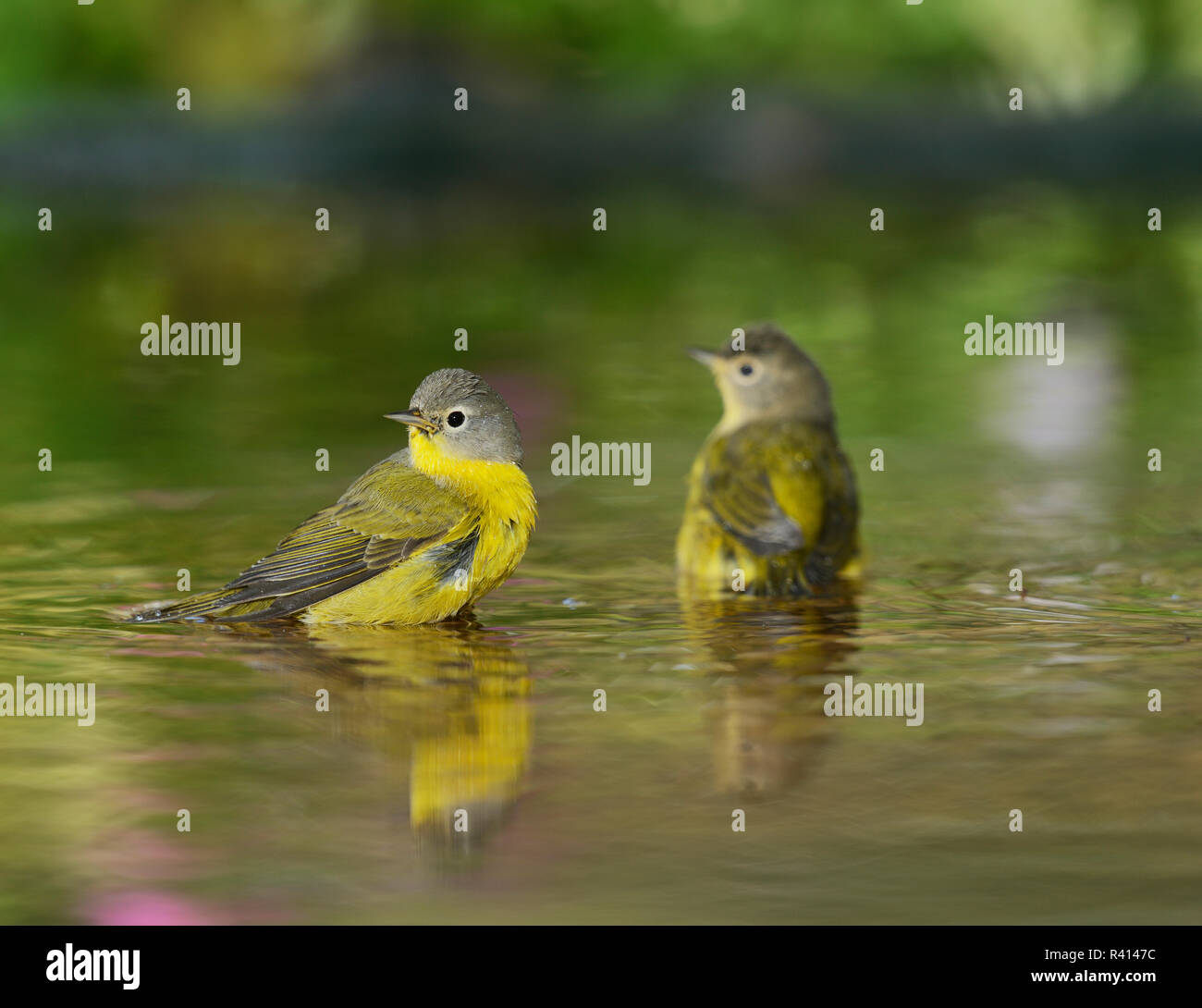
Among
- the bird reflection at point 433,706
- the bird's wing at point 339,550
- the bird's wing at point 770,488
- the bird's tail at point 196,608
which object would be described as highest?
the bird's wing at point 770,488

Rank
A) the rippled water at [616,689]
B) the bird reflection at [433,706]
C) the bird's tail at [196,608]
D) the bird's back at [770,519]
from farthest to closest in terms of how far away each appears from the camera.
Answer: the bird's back at [770,519] → the bird's tail at [196,608] → the bird reflection at [433,706] → the rippled water at [616,689]

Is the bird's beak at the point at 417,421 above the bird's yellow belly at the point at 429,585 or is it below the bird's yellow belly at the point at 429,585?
above

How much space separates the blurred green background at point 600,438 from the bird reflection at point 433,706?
21 mm

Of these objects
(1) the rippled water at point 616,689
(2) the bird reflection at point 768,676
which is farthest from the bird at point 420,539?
(2) the bird reflection at point 768,676

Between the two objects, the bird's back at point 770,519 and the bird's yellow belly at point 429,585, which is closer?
the bird's yellow belly at point 429,585

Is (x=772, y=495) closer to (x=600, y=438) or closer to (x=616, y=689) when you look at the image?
(x=616, y=689)

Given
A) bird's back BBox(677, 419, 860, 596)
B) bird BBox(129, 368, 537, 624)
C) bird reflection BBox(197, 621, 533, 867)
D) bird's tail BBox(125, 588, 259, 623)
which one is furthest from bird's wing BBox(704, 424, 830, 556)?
bird's tail BBox(125, 588, 259, 623)

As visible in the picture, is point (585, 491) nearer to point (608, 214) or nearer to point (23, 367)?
point (23, 367)

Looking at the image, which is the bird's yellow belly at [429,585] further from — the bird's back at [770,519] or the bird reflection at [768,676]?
the bird's back at [770,519]

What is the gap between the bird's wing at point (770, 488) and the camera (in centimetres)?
727

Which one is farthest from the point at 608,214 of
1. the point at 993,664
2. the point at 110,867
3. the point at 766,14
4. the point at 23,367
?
the point at 110,867

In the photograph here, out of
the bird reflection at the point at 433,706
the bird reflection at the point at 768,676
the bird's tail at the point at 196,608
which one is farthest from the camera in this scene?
the bird's tail at the point at 196,608

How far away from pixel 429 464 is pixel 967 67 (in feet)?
64.2

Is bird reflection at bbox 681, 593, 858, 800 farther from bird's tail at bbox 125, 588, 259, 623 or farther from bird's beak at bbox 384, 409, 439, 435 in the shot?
bird's tail at bbox 125, 588, 259, 623
